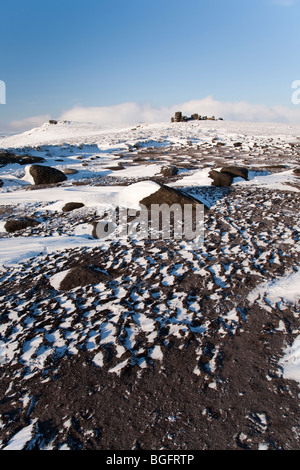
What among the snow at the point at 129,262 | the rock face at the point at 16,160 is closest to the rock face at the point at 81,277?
the snow at the point at 129,262

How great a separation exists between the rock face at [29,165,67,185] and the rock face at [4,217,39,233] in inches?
223

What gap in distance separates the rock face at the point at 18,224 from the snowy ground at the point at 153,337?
0.46 ft

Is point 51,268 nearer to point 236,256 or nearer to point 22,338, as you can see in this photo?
point 22,338

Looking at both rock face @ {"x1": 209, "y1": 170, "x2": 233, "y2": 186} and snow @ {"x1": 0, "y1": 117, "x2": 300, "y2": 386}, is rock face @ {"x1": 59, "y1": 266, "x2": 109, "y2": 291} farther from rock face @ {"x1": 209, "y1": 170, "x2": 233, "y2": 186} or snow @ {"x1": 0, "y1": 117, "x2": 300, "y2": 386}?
rock face @ {"x1": 209, "y1": 170, "x2": 233, "y2": 186}

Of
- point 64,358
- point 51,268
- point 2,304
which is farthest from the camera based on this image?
point 51,268

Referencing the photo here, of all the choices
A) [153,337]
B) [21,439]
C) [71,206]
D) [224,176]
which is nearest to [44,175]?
[71,206]

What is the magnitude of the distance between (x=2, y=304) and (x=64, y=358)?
1.63 metres

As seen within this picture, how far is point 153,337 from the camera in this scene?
3316 millimetres

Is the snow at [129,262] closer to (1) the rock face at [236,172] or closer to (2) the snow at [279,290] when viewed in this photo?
(2) the snow at [279,290]

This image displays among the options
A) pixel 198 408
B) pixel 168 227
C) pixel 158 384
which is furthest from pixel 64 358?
pixel 168 227

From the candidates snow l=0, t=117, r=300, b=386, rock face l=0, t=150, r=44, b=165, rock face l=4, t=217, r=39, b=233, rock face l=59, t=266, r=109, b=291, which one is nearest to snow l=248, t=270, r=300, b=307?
snow l=0, t=117, r=300, b=386

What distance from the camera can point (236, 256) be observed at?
5.12m

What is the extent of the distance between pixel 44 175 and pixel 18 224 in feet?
20.2

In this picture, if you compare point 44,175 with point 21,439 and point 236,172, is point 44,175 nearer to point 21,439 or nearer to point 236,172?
point 236,172
